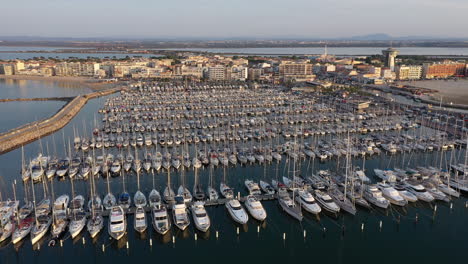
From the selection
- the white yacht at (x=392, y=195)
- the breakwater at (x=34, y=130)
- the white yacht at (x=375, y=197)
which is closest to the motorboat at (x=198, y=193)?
the white yacht at (x=375, y=197)

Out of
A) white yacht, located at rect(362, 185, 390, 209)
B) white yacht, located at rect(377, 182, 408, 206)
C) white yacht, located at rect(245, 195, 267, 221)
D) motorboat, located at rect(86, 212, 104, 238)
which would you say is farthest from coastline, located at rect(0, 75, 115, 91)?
white yacht, located at rect(377, 182, 408, 206)

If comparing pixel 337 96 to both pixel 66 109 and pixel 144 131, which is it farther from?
pixel 66 109

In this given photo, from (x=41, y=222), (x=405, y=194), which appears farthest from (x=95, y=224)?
(x=405, y=194)

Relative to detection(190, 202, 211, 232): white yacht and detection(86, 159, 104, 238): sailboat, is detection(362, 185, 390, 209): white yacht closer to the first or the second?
detection(190, 202, 211, 232): white yacht

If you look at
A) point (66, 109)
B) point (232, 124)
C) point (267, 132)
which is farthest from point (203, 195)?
point (66, 109)

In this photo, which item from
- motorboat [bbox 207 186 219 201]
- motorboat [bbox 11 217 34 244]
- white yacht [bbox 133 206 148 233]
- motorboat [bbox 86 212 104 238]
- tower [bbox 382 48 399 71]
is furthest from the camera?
tower [bbox 382 48 399 71]

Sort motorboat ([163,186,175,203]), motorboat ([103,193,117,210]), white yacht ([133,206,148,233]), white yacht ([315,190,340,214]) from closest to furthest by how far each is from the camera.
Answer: white yacht ([133,206,148,233])
motorboat ([103,193,117,210])
white yacht ([315,190,340,214])
motorboat ([163,186,175,203])

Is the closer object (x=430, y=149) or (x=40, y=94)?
(x=430, y=149)
